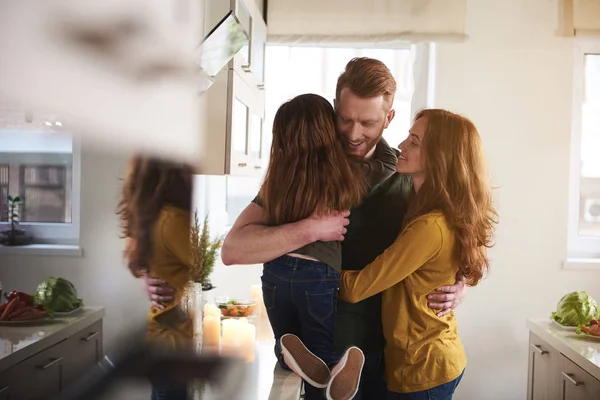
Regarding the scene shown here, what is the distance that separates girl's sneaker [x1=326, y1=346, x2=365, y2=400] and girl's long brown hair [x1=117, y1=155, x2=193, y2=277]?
45.9 inches

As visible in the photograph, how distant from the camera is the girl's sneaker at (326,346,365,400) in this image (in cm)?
135

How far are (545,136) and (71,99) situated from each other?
11.3 feet

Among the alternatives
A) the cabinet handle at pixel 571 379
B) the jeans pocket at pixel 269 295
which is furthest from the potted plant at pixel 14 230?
the cabinet handle at pixel 571 379

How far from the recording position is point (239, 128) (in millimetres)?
2016

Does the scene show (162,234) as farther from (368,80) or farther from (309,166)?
(368,80)

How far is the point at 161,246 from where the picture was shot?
251 millimetres

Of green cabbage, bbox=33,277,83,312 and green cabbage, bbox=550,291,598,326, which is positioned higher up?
green cabbage, bbox=33,277,83,312

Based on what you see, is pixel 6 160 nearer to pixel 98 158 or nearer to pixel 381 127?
pixel 98 158

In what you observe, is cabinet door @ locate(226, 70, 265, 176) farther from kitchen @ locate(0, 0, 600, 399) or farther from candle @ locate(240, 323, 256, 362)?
kitchen @ locate(0, 0, 600, 399)

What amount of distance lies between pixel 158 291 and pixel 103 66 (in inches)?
4.2

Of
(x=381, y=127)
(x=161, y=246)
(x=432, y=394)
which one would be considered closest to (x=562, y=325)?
(x=432, y=394)

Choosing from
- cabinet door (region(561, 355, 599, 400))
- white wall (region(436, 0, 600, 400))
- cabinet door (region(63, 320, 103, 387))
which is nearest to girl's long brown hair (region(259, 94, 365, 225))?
cabinet door (region(63, 320, 103, 387))

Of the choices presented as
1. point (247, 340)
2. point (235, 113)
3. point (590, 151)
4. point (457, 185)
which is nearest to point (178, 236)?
point (457, 185)

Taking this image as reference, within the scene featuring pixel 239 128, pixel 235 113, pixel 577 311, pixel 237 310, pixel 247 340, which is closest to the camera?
pixel 247 340
